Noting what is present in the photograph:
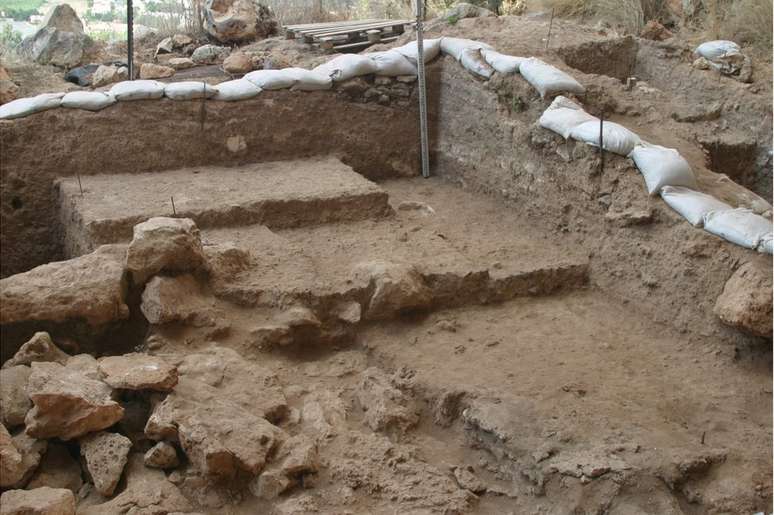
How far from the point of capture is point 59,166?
6480mm

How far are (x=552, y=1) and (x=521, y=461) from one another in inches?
254

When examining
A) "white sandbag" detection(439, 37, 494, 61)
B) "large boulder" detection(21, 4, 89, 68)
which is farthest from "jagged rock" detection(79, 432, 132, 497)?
"large boulder" detection(21, 4, 89, 68)

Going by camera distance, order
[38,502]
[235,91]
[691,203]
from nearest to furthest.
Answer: [38,502], [691,203], [235,91]

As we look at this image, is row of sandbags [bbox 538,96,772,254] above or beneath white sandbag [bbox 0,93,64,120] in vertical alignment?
beneath

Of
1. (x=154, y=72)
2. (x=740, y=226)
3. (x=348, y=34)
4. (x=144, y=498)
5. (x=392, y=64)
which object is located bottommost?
(x=144, y=498)

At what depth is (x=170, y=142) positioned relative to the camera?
22.1ft

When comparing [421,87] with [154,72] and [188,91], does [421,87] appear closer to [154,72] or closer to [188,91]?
[188,91]

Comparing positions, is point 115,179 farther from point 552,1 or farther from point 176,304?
point 552,1

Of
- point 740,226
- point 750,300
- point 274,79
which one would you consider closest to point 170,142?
point 274,79

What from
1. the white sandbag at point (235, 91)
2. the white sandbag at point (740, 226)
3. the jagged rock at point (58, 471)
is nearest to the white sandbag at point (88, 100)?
the white sandbag at point (235, 91)

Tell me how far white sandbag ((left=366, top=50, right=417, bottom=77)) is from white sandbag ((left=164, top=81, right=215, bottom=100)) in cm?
130

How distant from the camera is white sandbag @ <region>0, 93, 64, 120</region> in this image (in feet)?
20.7

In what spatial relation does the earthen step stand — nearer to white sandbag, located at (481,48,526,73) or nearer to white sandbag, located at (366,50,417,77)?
white sandbag, located at (366,50,417,77)

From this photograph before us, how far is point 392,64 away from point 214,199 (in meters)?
2.00
